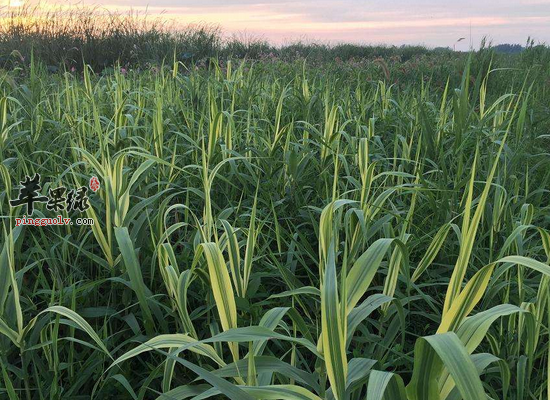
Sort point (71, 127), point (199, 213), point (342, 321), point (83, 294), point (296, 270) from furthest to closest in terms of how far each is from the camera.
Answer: point (71, 127) → point (199, 213) → point (296, 270) → point (83, 294) → point (342, 321)

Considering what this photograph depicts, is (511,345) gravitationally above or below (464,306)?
below

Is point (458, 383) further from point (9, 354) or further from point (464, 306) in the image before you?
point (9, 354)

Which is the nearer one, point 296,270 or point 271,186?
point 296,270

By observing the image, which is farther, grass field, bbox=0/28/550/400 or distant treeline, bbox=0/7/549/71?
distant treeline, bbox=0/7/549/71

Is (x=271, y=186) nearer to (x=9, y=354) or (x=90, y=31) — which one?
(x=9, y=354)

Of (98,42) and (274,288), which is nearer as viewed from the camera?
(274,288)

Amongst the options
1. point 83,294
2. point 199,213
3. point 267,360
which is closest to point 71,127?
point 199,213

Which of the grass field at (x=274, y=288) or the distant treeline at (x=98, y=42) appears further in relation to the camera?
the distant treeline at (x=98, y=42)

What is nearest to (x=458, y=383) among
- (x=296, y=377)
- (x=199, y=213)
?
(x=296, y=377)

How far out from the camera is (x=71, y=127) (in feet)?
7.16

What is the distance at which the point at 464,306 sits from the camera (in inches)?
29.4

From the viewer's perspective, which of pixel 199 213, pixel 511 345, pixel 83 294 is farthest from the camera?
pixel 199 213

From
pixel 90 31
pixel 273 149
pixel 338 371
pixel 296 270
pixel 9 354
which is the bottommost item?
pixel 9 354

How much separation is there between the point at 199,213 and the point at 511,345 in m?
0.97
